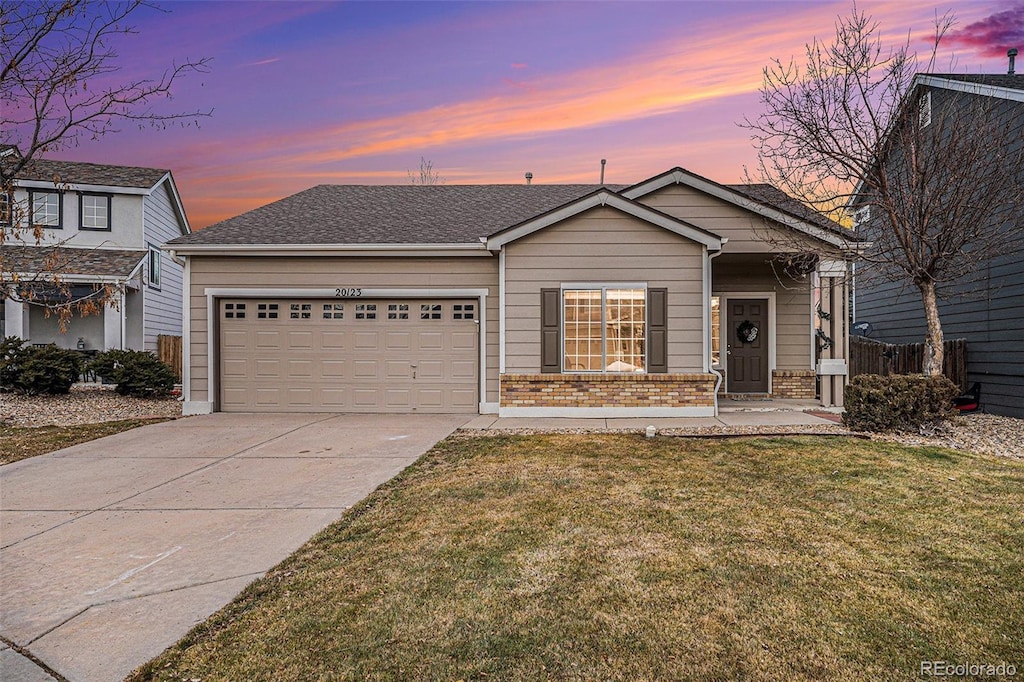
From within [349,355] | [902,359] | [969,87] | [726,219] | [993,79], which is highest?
[993,79]

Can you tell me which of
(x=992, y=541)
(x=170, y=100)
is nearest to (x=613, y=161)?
(x=170, y=100)

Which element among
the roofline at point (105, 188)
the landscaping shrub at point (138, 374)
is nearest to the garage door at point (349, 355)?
the landscaping shrub at point (138, 374)

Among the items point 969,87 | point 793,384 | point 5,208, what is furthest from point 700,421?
point 5,208

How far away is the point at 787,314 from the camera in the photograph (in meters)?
12.1

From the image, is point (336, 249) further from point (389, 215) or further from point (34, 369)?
point (34, 369)

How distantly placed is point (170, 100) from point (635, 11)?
906 cm

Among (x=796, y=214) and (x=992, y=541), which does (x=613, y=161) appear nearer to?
(x=796, y=214)

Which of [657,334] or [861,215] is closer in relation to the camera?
[657,334]

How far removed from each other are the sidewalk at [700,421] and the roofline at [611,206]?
3072 millimetres

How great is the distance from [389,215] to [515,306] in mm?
4301

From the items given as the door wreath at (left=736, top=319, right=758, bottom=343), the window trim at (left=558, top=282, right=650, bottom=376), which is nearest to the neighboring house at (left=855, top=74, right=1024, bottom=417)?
the door wreath at (left=736, top=319, right=758, bottom=343)

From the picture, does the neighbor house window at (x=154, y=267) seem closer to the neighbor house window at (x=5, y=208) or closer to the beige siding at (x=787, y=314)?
the neighbor house window at (x=5, y=208)

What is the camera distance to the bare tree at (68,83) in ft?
21.3
